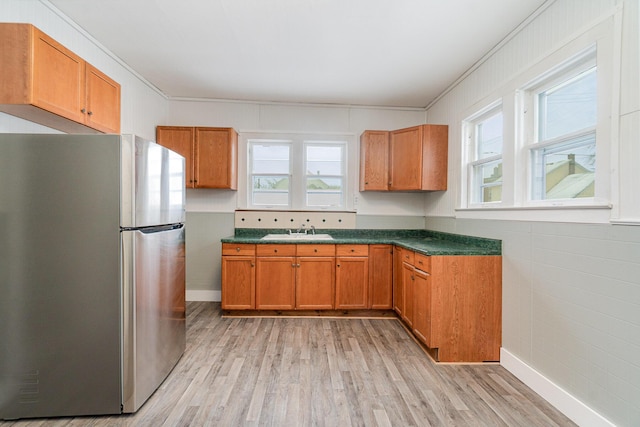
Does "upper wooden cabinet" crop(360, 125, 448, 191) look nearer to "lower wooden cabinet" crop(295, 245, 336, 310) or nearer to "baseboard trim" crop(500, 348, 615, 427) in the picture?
"lower wooden cabinet" crop(295, 245, 336, 310)

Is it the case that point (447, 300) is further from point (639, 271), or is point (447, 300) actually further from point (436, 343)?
point (639, 271)

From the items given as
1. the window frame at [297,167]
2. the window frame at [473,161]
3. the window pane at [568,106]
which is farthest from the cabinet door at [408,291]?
the window pane at [568,106]

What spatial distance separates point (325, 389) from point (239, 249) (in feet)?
6.26

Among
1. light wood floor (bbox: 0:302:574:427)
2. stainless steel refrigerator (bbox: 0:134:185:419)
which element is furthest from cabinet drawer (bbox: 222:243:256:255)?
stainless steel refrigerator (bbox: 0:134:185:419)

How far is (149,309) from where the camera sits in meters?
1.92

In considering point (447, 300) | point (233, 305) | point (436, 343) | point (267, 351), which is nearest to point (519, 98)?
point (447, 300)

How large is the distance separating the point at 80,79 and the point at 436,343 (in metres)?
3.42

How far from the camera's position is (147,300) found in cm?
190

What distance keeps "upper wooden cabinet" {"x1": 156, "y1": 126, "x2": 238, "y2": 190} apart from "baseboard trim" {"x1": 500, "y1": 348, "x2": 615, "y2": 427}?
3.45 metres

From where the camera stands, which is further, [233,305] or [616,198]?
[233,305]

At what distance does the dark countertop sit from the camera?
2533 millimetres

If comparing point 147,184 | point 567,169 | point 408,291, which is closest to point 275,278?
point 408,291

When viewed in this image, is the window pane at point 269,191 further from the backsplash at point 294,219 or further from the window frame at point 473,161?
the window frame at point 473,161

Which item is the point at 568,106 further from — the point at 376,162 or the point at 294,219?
the point at 294,219
